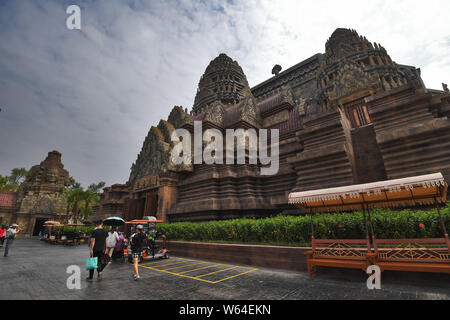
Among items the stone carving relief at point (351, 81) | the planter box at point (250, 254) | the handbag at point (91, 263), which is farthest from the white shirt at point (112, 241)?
the stone carving relief at point (351, 81)

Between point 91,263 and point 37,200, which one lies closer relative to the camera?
point 91,263

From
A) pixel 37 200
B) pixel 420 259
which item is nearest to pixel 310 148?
pixel 420 259

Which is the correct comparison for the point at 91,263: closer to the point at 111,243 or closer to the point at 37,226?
the point at 111,243

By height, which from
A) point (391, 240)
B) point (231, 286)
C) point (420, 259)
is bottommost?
point (231, 286)

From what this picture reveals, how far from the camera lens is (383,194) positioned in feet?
20.9

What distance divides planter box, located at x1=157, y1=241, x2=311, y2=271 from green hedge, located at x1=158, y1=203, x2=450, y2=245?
1.95 ft

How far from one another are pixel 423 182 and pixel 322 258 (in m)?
3.20

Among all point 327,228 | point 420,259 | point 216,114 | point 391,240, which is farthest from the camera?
point 216,114

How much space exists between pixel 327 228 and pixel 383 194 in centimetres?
195

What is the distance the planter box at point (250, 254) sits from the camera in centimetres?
713

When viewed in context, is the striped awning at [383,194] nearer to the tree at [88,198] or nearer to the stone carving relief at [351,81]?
the stone carving relief at [351,81]
